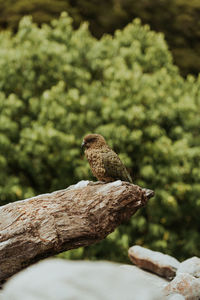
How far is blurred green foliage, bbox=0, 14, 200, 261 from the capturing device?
35.7ft

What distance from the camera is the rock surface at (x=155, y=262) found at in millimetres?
7787

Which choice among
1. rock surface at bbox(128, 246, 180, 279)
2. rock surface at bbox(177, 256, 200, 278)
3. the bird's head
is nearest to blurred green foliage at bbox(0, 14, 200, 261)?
rock surface at bbox(128, 246, 180, 279)

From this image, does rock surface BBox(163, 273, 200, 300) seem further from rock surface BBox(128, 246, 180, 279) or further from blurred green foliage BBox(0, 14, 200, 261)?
blurred green foliage BBox(0, 14, 200, 261)

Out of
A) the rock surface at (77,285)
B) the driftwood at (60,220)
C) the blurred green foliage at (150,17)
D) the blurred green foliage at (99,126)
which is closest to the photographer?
the driftwood at (60,220)

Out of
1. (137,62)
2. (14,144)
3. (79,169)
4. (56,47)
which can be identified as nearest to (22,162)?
(14,144)

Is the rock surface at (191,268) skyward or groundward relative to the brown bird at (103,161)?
groundward

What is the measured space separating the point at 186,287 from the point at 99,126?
5.30m

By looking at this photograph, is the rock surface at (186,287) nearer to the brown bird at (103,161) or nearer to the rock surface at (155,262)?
the rock surface at (155,262)

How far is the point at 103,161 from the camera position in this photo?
6223 mm

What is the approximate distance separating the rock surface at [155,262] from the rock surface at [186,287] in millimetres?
1200

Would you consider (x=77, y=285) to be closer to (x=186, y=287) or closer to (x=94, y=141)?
(x=186, y=287)

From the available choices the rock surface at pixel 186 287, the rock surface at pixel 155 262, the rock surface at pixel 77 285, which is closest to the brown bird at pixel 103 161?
the rock surface at pixel 77 285

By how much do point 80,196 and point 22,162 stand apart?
518cm

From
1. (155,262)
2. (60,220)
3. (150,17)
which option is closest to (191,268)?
(155,262)
